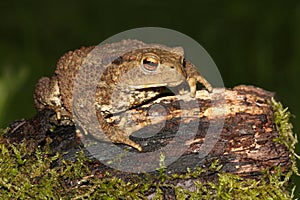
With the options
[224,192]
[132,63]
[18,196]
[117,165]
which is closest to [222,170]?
[224,192]

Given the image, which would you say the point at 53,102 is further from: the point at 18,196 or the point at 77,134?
the point at 18,196

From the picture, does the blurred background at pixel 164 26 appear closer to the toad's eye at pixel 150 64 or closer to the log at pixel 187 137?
the log at pixel 187 137

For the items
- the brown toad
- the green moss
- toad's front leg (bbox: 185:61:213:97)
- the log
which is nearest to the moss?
the log

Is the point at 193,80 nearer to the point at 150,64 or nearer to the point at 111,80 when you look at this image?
the point at 150,64

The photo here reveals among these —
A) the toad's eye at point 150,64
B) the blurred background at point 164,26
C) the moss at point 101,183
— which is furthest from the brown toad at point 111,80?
the blurred background at point 164,26

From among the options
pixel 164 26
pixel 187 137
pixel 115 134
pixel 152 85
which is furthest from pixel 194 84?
pixel 164 26

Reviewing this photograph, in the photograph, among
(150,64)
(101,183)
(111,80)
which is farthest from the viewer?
(111,80)

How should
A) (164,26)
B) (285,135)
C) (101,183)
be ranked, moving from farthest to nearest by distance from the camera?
(164,26) → (285,135) → (101,183)
